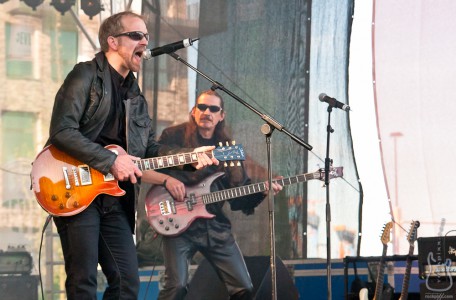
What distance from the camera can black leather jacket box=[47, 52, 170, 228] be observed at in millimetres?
3814

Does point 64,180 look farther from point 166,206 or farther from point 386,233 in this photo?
point 386,233

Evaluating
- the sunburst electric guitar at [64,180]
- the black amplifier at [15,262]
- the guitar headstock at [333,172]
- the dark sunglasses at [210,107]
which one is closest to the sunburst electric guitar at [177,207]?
the dark sunglasses at [210,107]

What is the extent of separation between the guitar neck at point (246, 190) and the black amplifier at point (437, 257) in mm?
1081

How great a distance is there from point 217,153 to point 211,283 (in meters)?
1.71

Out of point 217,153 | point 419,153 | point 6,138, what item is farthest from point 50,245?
point 419,153

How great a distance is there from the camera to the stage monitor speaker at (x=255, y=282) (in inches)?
231

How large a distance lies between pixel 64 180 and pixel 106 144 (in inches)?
10.0

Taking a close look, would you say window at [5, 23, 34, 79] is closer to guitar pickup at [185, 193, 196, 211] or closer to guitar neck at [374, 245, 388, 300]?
guitar pickup at [185, 193, 196, 211]

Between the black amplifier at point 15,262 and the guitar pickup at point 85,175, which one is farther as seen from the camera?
the black amplifier at point 15,262

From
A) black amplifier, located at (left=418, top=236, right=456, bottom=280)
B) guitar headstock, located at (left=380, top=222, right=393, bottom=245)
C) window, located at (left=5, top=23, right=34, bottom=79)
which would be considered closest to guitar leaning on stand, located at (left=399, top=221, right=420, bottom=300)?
guitar headstock, located at (left=380, top=222, right=393, bottom=245)

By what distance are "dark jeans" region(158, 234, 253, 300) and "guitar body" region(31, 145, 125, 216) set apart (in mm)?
1797

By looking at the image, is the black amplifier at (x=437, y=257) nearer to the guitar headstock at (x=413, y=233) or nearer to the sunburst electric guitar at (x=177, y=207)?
the guitar headstock at (x=413, y=233)

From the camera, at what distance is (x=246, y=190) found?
582 centimetres

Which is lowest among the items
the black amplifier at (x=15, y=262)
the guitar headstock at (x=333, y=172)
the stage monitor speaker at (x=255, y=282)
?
the stage monitor speaker at (x=255, y=282)
